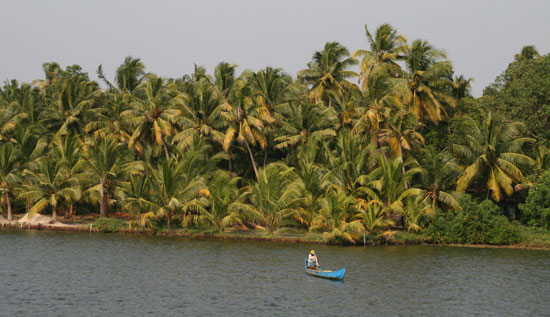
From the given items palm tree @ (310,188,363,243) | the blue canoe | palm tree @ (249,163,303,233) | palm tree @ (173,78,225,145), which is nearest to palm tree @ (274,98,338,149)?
palm tree @ (173,78,225,145)

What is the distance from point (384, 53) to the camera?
5534 centimetres

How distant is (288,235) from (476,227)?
48.4ft

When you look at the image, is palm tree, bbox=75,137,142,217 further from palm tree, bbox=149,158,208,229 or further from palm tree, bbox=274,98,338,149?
palm tree, bbox=274,98,338,149

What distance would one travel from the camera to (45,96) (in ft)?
212

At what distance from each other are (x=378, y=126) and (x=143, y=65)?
29.5 metres

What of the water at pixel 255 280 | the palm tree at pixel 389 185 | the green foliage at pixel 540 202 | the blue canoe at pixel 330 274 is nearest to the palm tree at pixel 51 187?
the water at pixel 255 280

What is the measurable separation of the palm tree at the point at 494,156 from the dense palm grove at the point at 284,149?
111mm

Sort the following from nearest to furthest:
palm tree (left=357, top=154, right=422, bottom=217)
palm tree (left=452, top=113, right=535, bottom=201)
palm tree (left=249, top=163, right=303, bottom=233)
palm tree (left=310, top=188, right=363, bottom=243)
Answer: palm tree (left=310, top=188, right=363, bottom=243) < palm tree (left=357, top=154, right=422, bottom=217) < palm tree (left=249, top=163, right=303, bottom=233) < palm tree (left=452, top=113, right=535, bottom=201)

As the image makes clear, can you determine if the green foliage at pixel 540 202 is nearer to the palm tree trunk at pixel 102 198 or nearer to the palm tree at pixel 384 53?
the palm tree at pixel 384 53

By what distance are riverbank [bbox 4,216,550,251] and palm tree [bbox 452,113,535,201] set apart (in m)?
4.39

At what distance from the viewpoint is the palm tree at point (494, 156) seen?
45531 mm

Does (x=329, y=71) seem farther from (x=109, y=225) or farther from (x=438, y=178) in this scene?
(x=109, y=225)

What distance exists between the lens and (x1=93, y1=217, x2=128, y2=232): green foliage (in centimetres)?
4809

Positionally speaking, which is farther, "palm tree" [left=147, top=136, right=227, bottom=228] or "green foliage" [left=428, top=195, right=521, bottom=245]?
"palm tree" [left=147, top=136, right=227, bottom=228]
